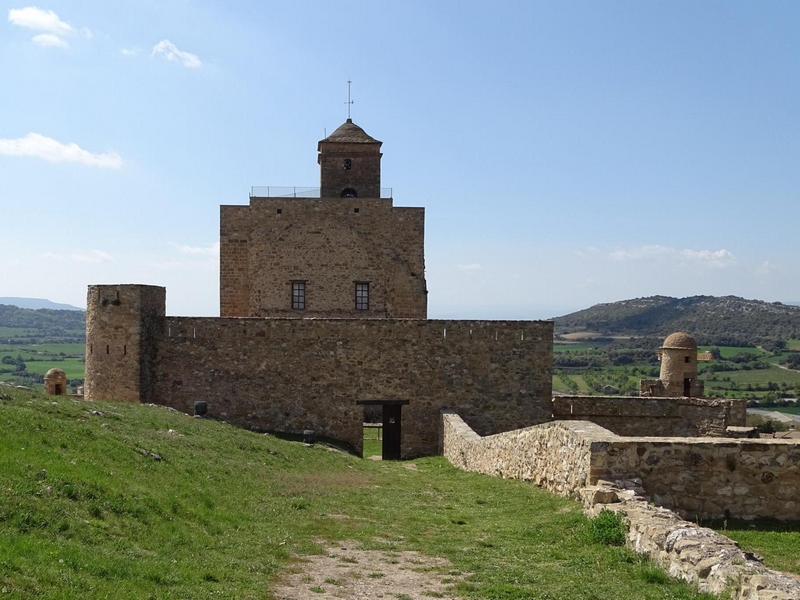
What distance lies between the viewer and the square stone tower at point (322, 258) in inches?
1268

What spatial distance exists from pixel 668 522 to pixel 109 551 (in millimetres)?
6041

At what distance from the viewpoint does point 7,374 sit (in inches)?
4050

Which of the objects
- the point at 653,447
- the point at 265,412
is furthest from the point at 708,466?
the point at 265,412

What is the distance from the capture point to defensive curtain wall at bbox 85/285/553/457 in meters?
23.5

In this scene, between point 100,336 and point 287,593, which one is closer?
point 287,593

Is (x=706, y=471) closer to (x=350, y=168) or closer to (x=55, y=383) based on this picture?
(x=55, y=383)

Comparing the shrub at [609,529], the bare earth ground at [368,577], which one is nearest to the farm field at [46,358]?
the bare earth ground at [368,577]

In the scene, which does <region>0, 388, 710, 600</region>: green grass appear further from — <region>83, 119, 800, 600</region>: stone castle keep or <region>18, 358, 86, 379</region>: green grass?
<region>18, 358, 86, 379</region>: green grass

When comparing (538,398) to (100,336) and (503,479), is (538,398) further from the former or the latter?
(100,336)

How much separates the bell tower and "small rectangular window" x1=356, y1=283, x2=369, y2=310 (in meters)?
5.18

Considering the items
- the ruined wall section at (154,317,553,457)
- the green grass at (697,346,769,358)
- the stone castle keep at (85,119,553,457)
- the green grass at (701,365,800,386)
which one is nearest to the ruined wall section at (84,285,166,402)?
the stone castle keep at (85,119,553,457)

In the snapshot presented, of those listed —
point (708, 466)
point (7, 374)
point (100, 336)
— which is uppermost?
point (100, 336)

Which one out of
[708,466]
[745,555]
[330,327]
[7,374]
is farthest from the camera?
[7,374]

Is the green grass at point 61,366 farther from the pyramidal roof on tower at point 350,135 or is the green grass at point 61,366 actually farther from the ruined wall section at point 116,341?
the ruined wall section at point 116,341
